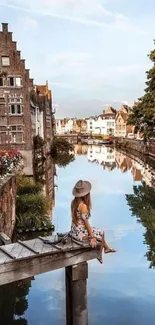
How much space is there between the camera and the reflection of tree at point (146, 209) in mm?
15400

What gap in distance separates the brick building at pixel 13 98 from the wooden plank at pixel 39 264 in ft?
105

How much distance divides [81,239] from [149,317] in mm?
3717

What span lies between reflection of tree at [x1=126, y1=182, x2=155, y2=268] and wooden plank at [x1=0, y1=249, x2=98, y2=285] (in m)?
6.65

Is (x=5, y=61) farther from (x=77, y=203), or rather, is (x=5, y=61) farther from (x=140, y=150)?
(x=140, y=150)

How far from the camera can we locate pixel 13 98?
3853cm

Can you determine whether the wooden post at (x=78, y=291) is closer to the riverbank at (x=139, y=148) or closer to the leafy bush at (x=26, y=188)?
the leafy bush at (x=26, y=188)

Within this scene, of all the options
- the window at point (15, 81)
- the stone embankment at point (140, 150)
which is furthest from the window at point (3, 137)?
the stone embankment at point (140, 150)

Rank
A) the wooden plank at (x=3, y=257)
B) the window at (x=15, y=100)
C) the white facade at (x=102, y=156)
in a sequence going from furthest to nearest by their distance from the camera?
the white facade at (x=102, y=156), the window at (x=15, y=100), the wooden plank at (x=3, y=257)

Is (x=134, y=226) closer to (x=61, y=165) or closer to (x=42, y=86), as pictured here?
(x=61, y=165)

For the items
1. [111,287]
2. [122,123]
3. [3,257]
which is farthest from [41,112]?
[122,123]

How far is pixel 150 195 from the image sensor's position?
1006 inches

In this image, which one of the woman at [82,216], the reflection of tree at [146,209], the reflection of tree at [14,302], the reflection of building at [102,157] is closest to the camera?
the woman at [82,216]

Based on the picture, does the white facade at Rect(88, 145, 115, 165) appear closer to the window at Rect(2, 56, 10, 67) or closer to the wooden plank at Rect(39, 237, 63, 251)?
the window at Rect(2, 56, 10, 67)

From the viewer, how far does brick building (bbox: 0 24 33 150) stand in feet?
124
